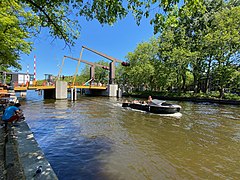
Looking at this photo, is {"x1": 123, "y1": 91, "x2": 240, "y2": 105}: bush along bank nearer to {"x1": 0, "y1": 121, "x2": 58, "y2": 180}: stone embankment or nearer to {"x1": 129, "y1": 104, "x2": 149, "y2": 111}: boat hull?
{"x1": 129, "y1": 104, "x2": 149, "y2": 111}: boat hull

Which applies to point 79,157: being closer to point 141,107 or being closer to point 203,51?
point 141,107

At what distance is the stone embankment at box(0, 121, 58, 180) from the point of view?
10.6 feet

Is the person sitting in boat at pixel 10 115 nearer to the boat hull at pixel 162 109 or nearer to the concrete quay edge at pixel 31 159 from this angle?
the concrete quay edge at pixel 31 159

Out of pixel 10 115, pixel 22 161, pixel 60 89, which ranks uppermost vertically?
pixel 60 89

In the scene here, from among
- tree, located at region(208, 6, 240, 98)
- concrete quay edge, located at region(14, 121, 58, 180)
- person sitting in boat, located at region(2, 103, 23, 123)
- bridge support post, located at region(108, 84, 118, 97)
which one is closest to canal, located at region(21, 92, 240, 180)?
concrete quay edge, located at region(14, 121, 58, 180)

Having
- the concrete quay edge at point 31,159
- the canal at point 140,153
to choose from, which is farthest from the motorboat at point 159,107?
the concrete quay edge at point 31,159

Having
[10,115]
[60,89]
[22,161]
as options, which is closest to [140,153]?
[22,161]

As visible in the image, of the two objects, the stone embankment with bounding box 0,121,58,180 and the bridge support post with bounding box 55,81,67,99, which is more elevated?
the bridge support post with bounding box 55,81,67,99

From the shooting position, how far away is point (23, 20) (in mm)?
12531

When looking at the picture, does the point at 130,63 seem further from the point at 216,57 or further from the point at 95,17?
the point at 95,17

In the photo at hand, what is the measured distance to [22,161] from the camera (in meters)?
3.73

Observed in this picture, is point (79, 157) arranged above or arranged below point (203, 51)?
below

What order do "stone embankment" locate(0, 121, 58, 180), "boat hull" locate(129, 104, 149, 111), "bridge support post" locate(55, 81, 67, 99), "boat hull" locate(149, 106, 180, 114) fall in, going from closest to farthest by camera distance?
"stone embankment" locate(0, 121, 58, 180) → "boat hull" locate(149, 106, 180, 114) → "boat hull" locate(129, 104, 149, 111) → "bridge support post" locate(55, 81, 67, 99)

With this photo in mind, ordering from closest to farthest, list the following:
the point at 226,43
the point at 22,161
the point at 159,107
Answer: the point at 22,161
the point at 159,107
the point at 226,43
